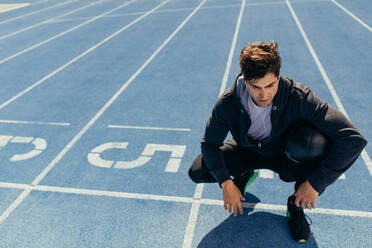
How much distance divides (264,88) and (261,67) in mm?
178

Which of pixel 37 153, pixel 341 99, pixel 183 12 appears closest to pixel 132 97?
pixel 37 153

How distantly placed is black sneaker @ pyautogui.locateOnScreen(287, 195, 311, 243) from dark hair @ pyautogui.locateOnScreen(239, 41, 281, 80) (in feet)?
4.60

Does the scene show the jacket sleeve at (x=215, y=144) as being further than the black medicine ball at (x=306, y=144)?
Yes

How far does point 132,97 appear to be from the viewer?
222 inches

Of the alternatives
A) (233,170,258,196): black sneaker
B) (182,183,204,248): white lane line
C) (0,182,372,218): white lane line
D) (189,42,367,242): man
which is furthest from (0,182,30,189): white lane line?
(233,170,258,196): black sneaker

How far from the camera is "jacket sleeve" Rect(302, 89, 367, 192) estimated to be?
2158 millimetres

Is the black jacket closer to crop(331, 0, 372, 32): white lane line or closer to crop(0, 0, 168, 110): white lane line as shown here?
crop(0, 0, 168, 110): white lane line

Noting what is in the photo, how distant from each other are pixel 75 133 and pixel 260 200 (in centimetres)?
302

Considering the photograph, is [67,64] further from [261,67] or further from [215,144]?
[261,67]

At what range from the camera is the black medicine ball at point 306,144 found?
2.32m

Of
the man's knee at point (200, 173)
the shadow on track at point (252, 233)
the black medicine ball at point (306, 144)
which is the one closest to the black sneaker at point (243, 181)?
the shadow on track at point (252, 233)

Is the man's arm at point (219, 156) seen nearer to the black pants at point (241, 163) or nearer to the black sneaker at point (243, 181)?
the black pants at point (241, 163)

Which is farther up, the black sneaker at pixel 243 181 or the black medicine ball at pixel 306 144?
the black medicine ball at pixel 306 144

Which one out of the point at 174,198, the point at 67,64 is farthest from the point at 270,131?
the point at 67,64
